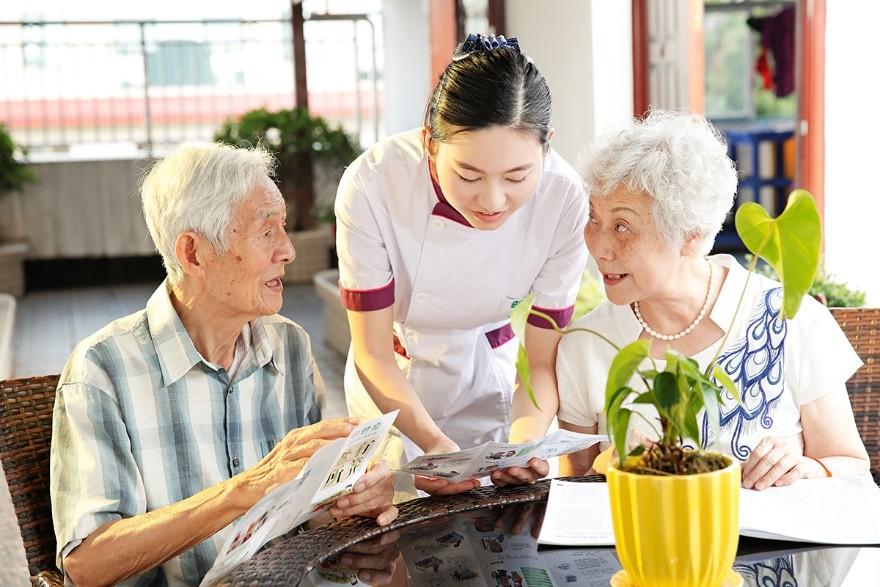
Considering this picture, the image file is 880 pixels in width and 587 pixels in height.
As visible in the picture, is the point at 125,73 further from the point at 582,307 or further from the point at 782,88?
the point at 582,307

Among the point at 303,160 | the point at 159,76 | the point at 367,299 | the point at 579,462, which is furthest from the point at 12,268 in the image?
the point at 579,462

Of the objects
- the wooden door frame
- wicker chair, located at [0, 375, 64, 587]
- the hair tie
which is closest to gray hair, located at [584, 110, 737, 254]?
the hair tie

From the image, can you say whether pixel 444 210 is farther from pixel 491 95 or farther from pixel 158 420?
pixel 158 420

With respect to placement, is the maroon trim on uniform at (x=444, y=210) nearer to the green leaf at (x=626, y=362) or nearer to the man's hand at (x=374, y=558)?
the man's hand at (x=374, y=558)

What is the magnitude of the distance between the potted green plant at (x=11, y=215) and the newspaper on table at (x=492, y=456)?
770cm

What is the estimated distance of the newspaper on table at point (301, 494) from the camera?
4.21 ft

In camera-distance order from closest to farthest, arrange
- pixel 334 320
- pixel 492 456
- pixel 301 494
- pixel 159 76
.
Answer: pixel 301 494 < pixel 492 456 < pixel 334 320 < pixel 159 76

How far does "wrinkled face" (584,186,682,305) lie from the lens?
69.7 inches

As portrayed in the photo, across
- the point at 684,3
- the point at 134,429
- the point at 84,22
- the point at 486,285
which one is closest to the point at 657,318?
the point at 486,285

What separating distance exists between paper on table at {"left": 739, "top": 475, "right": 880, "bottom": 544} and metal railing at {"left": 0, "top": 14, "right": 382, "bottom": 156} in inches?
336

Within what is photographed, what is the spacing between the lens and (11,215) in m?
9.00

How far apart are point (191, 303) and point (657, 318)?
2.56ft

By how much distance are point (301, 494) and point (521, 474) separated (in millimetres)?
466

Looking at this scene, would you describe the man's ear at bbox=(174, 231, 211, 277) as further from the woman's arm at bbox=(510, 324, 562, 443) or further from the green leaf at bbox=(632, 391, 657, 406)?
the green leaf at bbox=(632, 391, 657, 406)
